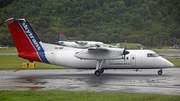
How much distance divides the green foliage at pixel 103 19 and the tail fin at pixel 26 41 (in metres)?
97.3

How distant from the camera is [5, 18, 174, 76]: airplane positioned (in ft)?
75.0

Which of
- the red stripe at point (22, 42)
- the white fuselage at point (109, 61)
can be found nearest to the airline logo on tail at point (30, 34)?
the red stripe at point (22, 42)

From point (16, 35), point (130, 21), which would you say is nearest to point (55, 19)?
point (130, 21)

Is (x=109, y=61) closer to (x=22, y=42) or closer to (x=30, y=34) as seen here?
(x=30, y=34)

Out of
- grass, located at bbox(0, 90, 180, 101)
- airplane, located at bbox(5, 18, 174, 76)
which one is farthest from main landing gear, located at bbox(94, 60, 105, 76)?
grass, located at bbox(0, 90, 180, 101)

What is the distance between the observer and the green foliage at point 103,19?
129500mm

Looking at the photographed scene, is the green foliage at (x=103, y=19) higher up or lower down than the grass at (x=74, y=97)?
higher up

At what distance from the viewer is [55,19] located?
164m

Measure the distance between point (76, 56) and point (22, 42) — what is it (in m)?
5.75

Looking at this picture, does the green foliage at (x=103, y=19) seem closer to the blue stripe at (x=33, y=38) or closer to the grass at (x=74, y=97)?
the blue stripe at (x=33, y=38)

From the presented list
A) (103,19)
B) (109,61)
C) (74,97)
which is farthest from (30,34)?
(103,19)

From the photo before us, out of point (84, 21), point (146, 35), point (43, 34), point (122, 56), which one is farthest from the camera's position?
point (84, 21)

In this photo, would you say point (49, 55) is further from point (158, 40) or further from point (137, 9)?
point (137, 9)

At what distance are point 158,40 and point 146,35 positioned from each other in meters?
10.8
